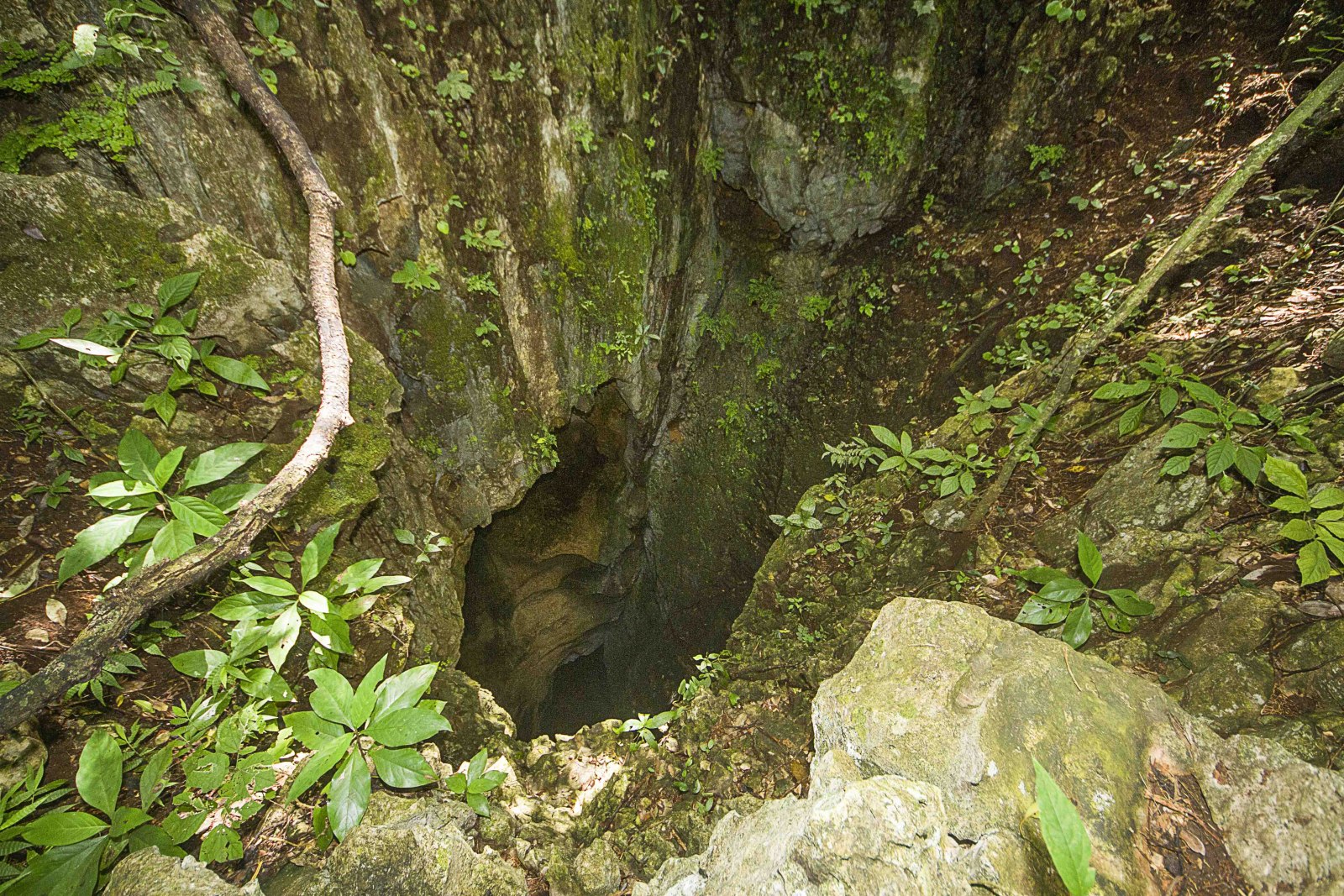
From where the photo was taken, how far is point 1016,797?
1.44 metres

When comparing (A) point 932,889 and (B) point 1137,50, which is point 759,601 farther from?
(B) point 1137,50

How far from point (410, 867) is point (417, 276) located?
3.67 metres

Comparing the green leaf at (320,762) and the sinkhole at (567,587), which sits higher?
the green leaf at (320,762)

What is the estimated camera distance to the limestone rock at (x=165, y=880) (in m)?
1.48

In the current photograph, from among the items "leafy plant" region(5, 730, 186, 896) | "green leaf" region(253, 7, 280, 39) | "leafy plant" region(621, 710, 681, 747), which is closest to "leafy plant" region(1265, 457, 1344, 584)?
"leafy plant" region(621, 710, 681, 747)

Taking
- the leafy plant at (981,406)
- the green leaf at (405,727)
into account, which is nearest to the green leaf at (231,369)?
the green leaf at (405,727)

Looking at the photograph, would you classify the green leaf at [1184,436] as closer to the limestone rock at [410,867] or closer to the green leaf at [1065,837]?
the green leaf at [1065,837]

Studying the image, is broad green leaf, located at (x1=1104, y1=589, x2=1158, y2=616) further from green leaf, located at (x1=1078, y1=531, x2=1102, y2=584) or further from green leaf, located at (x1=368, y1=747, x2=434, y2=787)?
green leaf, located at (x1=368, y1=747, x2=434, y2=787)

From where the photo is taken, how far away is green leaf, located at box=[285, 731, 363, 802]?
1.75 m

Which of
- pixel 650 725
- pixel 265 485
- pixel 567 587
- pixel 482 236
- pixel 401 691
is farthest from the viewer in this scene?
pixel 567 587

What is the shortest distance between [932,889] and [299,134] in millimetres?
4629

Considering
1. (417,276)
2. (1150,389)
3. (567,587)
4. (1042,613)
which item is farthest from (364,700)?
(567,587)

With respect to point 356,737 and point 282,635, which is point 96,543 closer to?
point 282,635

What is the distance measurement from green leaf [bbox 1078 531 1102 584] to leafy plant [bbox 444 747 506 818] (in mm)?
3166
